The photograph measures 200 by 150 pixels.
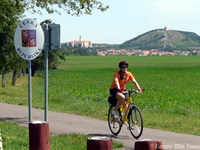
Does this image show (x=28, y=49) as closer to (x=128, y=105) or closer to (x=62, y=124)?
(x=128, y=105)

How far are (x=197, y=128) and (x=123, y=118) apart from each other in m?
3.03

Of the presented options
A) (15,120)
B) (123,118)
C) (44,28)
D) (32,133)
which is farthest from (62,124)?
(32,133)

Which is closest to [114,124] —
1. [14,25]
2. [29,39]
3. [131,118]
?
[131,118]

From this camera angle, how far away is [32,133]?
7.43 metres

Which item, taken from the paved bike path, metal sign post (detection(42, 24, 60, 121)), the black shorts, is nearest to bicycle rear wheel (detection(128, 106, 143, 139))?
the paved bike path

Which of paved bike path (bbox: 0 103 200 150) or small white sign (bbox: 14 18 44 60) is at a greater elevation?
small white sign (bbox: 14 18 44 60)

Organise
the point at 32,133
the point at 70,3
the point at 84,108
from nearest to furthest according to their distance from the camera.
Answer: the point at 32,133, the point at 70,3, the point at 84,108

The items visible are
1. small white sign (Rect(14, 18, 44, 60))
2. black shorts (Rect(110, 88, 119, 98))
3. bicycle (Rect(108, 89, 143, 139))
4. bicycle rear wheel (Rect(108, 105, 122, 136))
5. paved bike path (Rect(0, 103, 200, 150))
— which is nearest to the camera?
small white sign (Rect(14, 18, 44, 60))

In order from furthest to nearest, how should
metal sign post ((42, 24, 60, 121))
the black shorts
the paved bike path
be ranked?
the black shorts → the paved bike path → metal sign post ((42, 24, 60, 121))

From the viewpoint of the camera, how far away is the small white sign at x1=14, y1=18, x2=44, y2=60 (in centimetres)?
998

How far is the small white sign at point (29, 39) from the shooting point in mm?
9984

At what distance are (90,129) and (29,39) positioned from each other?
15.0 ft

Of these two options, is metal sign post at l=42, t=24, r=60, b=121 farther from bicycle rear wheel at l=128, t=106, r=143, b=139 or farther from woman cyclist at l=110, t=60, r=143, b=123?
bicycle rear wheel at l=128, t=106, r=143, b=139

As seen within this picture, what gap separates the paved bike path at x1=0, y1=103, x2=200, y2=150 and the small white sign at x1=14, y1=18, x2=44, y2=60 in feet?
8.88
